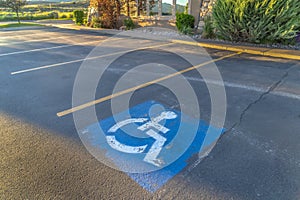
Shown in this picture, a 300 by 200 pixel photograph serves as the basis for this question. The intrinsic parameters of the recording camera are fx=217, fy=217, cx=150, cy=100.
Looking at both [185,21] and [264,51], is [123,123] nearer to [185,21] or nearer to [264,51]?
[264,51]

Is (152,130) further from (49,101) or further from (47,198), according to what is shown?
(49,101)

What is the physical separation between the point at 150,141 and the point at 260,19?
25.5ft

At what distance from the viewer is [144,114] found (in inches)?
146

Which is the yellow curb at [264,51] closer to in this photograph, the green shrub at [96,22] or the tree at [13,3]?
the green shrub at [96,22]

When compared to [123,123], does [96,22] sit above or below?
above

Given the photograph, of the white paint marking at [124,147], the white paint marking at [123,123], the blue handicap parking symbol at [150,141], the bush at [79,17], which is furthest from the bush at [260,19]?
the bush at [79,17]

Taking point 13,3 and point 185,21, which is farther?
point 13,3

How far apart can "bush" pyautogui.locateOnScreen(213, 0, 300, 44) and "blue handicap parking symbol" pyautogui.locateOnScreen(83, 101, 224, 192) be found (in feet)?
22.0

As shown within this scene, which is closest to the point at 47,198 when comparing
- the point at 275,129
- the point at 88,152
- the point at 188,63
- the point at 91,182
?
the point at 91,182

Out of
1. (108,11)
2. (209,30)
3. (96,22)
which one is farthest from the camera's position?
(96,22)

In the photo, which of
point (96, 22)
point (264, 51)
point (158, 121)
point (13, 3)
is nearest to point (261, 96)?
point (158, 121)

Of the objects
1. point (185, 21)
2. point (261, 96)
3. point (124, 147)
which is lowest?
point (124, 147)

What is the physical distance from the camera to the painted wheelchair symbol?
8.82ft

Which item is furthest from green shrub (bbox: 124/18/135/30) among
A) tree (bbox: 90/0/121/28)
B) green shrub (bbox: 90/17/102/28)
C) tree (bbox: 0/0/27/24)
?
tree (bbox: 0/0/27/24)
